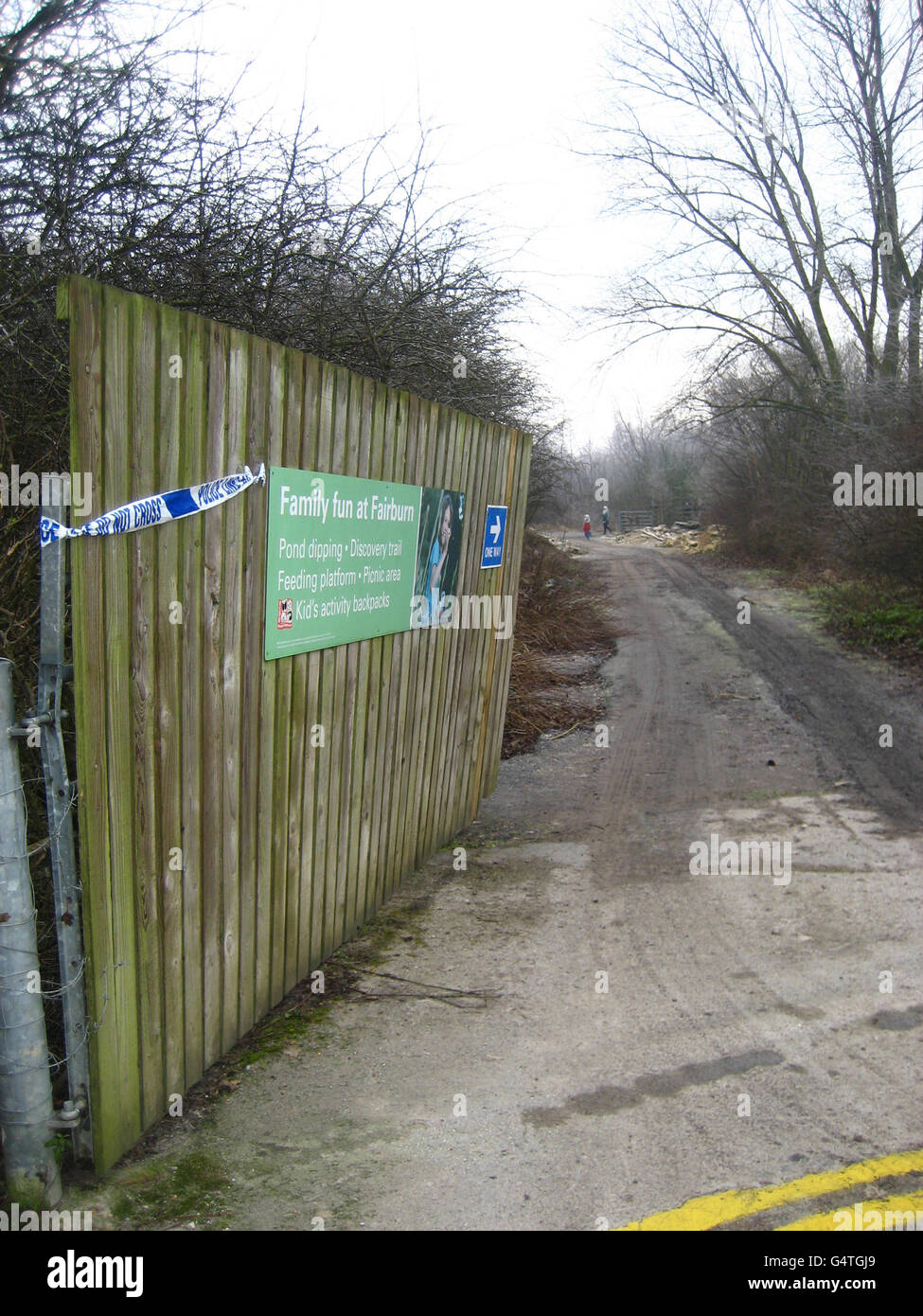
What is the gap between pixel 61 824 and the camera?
8.97 ft

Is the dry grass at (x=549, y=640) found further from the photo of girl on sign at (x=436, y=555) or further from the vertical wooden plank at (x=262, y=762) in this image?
the vertical wooden plank at (x=262, y=762)

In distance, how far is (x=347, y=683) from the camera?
4.50 meters

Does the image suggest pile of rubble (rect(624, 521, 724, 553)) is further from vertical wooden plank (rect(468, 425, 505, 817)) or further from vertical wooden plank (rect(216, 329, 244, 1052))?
vertical wooden plank (rect(216, 329, 244, 1052))

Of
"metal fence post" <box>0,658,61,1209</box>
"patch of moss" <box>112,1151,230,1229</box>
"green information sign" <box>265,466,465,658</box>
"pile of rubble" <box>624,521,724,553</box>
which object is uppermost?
"pile of rubble" <box>624,521,724,553</box>

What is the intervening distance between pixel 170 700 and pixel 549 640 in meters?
11.2

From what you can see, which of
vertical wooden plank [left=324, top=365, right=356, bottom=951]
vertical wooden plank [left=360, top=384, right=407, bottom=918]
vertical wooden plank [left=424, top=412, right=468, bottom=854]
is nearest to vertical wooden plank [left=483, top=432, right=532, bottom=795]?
vertical wooden plank [left=424, top=412, right=468, bottom=854]

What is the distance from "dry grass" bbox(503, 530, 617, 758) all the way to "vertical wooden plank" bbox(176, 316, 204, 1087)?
556cm

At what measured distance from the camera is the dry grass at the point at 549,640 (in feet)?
32.3

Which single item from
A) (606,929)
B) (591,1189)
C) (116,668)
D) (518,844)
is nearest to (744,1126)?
(591,1189)

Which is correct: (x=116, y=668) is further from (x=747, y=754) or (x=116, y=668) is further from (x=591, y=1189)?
(x=747, y=754)

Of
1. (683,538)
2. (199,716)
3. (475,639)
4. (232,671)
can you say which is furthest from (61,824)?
(683,538)

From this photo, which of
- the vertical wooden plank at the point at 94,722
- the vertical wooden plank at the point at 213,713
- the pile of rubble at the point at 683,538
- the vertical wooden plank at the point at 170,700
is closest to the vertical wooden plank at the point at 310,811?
the vertical wooden plank at the point at 213,713

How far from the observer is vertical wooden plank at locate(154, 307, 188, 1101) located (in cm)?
295

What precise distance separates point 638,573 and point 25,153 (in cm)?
2120
